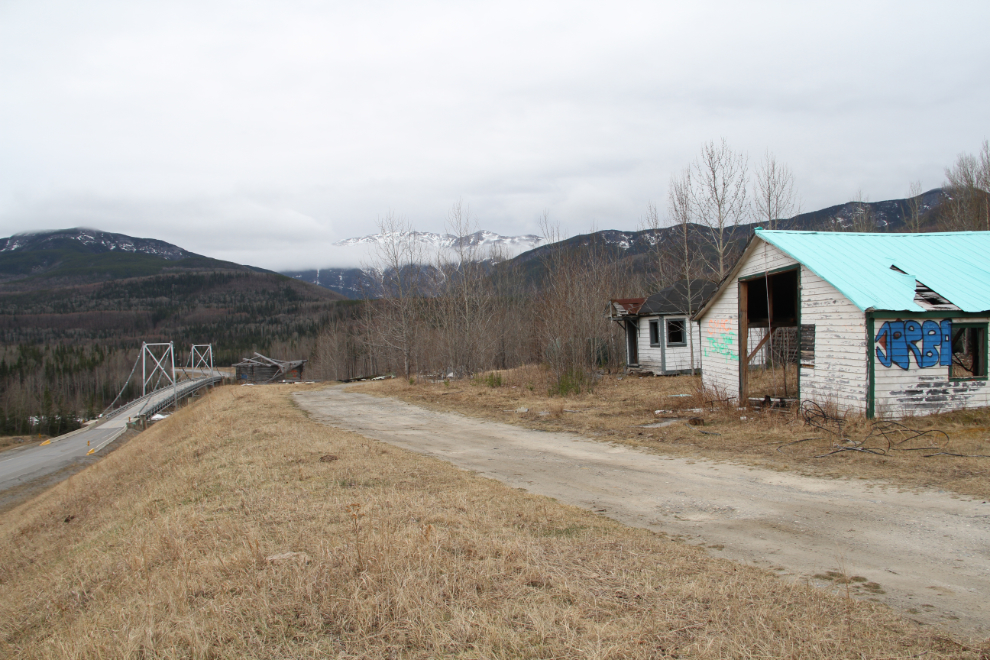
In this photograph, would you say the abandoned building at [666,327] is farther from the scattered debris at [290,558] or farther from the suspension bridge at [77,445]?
the suspension bridge at [77,445]

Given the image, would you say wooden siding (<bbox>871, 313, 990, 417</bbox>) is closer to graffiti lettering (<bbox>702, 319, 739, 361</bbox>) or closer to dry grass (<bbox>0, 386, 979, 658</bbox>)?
graffiti lettering (<bbox>702, 319, 739, 361</bbox>)

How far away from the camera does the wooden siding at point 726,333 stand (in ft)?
50.6

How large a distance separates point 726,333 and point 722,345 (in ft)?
1.29

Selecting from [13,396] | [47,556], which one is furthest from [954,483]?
[13,396]

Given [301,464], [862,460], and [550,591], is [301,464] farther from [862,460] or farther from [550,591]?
[862,460]

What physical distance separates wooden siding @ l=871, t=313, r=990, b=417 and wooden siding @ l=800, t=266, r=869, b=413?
30 cm

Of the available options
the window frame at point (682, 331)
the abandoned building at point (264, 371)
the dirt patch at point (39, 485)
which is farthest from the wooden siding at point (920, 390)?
the abandoned building at point (264, 371)

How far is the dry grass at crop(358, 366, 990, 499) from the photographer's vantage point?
8.61 meters

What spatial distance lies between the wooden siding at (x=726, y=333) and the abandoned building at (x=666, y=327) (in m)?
8.43

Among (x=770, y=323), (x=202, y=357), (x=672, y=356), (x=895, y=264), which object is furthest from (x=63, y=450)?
(x=895, y=264)

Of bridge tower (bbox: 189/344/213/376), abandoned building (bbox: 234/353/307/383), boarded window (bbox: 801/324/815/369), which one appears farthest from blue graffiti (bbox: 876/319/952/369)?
bridge tower (bbox: 189/344/213/376)

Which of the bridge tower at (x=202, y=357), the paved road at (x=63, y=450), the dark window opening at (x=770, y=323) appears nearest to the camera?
the dark window opening at (x=770, y=323)

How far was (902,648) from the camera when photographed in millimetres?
3496

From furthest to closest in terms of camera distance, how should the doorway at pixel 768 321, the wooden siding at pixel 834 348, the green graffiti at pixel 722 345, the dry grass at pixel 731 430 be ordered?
the green graffiti at pixel 722 345
the doorway at pixel 768 321
the wooden siding at pixel 834 348
the dry grass at pixel 731 430
